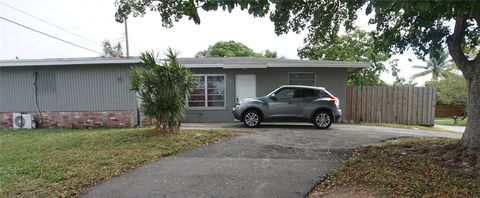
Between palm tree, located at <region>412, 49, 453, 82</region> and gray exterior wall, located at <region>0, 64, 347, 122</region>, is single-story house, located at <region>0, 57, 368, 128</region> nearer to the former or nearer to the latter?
gray exterior wall, located at <region>0, 64, 347, 122</region>

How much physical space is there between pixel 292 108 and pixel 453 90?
1051 inches

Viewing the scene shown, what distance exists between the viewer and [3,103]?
509 inches

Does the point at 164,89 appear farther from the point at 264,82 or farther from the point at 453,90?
the point at 453,90

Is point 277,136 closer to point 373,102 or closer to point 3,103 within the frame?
point 373,102

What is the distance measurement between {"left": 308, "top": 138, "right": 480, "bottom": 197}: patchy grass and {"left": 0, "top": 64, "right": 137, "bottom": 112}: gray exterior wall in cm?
909

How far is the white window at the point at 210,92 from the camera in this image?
14.3 m

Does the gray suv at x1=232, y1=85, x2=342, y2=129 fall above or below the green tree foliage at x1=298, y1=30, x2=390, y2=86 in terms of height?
below

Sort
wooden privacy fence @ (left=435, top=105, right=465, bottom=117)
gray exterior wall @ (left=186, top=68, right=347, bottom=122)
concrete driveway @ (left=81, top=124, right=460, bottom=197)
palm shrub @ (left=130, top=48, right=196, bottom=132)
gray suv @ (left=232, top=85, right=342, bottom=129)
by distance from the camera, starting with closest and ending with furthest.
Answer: concrete driveway @ (left=81, top=124, right=460, bottom=197)
palm shrub @ (left=130, top=48, right=196, bottom=132)
gray suv @ (left=232, top=85, right=342, bottom=129)
gray exterior wall @ (left=186, top=68, right=347, bottom=122)
wooden privacy fence @ (left=435, top=105, right=465, bottom=117)

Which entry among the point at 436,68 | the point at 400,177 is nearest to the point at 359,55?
the point at 400,177

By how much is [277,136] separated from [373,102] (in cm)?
760

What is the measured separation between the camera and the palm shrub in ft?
29.1

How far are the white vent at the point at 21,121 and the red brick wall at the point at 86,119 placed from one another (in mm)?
272

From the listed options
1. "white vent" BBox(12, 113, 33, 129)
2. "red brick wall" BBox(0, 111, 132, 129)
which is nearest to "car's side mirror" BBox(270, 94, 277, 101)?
"red brick wall" BBox(0, 111, 132, 129)

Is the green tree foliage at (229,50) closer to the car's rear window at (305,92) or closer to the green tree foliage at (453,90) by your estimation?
the green tree foliage at (453,90)
